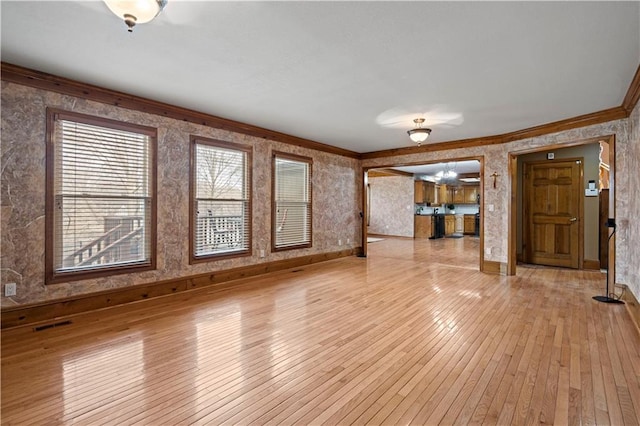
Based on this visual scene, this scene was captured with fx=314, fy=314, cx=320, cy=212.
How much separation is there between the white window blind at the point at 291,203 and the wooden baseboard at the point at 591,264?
5598mm

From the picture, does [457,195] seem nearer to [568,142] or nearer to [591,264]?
[591,264]

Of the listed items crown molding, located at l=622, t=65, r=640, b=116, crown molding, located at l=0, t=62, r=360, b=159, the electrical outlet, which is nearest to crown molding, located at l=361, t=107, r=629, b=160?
crown molding, located at l=622, t=65, r=640, b=116

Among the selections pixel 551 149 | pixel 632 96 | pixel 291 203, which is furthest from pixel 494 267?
pixel 291 203

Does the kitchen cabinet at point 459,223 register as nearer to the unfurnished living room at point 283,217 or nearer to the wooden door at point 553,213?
the wooden door at point 553,213

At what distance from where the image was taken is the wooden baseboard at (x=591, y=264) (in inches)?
244

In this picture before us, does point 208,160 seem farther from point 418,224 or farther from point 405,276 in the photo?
point 418,224

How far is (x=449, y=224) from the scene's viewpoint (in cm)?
1341

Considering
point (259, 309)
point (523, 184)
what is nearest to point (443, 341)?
point (259, 309)

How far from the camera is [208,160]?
494cm

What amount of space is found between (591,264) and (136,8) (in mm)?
8195

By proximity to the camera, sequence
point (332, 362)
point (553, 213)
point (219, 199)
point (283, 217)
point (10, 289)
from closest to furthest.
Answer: point (332, 362) < point (10, 289) < point (219, 199) < point (283, 217) < point (553, 213)

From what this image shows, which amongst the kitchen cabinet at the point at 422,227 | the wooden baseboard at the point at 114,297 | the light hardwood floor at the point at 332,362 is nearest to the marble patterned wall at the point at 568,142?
the light hardwood floor at the point at 332,362

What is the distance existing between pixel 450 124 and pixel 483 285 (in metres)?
2.69

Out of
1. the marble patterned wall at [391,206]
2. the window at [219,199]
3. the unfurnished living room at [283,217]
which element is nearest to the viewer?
the unfurnished living room at [283,217]
